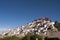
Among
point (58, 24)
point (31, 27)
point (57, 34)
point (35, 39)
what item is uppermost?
point (31, 27)

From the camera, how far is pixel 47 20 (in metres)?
85.2

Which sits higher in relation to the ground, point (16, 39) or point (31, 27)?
point (31, 27)

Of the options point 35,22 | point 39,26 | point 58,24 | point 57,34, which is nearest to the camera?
point 57,34

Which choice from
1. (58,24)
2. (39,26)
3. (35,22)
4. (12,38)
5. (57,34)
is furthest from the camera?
(35,22)

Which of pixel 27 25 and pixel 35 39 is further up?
pixel 27 25

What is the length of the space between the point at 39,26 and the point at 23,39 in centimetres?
4598

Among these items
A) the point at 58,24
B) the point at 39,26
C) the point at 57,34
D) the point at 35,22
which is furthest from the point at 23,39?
the point at 35,22

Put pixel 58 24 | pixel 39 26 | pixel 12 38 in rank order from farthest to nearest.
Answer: pixel 39 26 → pixel 58 24 → pixel 12 38

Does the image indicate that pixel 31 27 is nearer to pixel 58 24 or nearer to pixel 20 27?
pixel 20 27

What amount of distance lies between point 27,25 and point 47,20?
10.8 m

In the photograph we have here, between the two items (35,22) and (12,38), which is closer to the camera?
(12,38)

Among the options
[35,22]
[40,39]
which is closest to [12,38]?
[40,39]

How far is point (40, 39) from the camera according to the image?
117 feet

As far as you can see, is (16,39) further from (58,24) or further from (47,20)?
(47,20)
